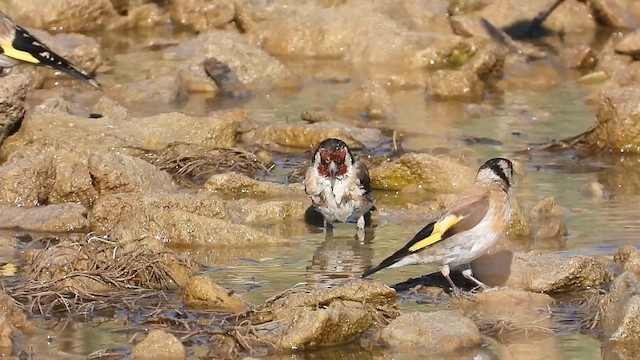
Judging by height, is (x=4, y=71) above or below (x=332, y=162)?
below

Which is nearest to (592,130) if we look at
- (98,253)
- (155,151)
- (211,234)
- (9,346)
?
(155,151)

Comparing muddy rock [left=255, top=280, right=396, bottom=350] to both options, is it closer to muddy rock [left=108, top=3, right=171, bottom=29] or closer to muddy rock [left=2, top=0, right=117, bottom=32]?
muddy rock [left=2, top=0, right=117, bottom=32]

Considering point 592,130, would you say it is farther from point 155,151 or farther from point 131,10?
point 131,10

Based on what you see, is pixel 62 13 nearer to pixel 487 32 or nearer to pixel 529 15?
pixel 487 32

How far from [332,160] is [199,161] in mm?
1855

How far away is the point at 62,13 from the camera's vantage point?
63.9 ft

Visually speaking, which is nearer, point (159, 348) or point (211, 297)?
point (159, 348)

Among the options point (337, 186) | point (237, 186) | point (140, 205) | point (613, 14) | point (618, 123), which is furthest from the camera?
point (613, 14)

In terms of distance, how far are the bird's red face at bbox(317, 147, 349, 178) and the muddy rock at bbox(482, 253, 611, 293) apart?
2311 millimetres

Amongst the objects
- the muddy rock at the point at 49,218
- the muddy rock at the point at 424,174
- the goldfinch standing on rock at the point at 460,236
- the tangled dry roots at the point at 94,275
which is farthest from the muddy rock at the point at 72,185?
Answer: the goldfinch standing on rock at the point at 460,236

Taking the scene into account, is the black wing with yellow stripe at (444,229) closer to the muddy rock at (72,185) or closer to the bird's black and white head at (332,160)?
the bird's black and white head at (332,160)

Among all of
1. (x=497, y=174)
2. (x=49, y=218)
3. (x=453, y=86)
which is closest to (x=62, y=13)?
(x=453, y=86)

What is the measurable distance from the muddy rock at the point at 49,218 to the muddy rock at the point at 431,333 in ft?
11.1

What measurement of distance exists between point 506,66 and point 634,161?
16.6 ft
